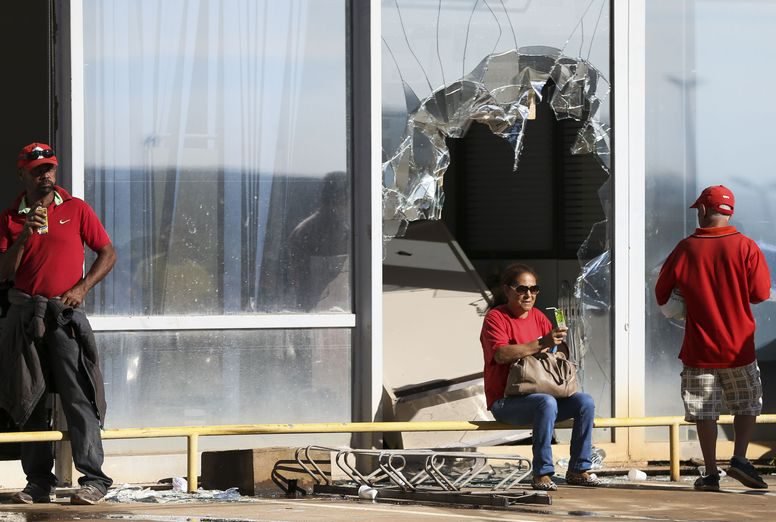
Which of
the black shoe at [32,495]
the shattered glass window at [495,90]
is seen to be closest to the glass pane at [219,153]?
the shattered glass window at [495,90]

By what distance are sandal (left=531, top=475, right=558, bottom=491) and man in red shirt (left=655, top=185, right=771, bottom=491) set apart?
2.93 feet

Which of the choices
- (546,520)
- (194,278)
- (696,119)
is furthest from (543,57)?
(546,520)

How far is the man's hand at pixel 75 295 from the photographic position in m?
7.63

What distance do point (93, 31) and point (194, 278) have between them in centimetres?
154

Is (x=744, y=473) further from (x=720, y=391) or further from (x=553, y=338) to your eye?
(x=553, y=338)

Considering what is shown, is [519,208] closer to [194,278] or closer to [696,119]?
[696,119]

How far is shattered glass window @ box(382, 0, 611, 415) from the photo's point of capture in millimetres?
9188

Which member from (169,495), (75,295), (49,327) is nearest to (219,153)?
(75,295)

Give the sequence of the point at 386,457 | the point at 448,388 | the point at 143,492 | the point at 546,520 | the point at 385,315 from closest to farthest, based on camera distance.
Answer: the point at 546,520 → the point at 143,492 → the point at 386,457 → the point at 448,388 → the point at 385,315

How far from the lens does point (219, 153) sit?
8.84 metres

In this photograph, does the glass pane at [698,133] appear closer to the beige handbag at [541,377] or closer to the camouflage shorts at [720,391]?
the camouflage shorts at [720,391]

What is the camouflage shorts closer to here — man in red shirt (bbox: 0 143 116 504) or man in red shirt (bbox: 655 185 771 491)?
man in red shirt (bbox: 655 185 771 491)

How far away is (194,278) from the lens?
8.78 m

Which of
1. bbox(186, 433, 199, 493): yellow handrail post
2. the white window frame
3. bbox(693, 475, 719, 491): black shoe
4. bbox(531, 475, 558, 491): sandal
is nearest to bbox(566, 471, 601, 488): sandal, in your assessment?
bbox(531, 475, 558, 491): sandal
